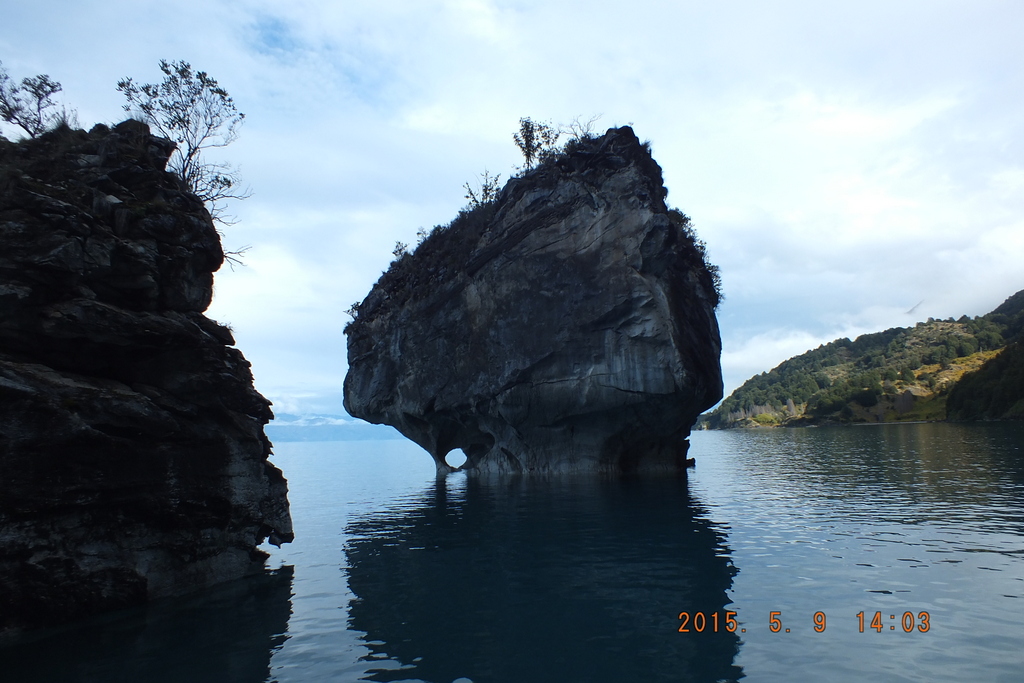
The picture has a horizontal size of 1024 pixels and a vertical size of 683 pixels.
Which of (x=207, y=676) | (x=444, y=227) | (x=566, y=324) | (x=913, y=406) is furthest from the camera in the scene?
(x=913, y=406)

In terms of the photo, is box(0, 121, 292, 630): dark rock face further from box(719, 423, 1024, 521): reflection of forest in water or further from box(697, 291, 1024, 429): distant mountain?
box(697, 291, 1024, 429): distant mountain

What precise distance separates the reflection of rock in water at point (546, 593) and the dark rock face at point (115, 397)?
4760 millimetres

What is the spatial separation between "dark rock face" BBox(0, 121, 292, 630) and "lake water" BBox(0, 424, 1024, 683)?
1.29 metres

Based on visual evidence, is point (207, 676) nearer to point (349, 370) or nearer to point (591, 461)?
point (591, 461)

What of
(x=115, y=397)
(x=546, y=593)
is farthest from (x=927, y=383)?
(x=115, y=397)

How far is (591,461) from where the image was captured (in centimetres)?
3941

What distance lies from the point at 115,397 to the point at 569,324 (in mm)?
27784

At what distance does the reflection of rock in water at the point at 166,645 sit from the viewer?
903cm

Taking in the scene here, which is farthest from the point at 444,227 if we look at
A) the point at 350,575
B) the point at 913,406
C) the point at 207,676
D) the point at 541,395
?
the point at 913,406

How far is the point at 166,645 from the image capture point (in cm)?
1029

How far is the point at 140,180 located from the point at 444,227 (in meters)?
34.5

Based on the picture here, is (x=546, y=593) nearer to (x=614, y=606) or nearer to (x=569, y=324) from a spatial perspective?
(x=614, y=606)

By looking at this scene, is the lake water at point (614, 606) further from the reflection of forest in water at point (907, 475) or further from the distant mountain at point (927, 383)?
the distant mountain at point (927, 383)

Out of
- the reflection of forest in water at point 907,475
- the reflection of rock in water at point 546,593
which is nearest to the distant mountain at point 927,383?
the reflection of forest in water at point 907,475
